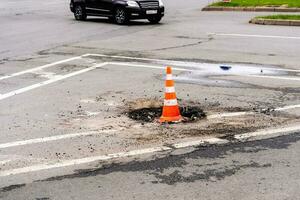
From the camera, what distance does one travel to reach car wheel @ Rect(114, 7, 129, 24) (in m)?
22.3

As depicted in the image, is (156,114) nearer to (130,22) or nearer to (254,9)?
(130,22)

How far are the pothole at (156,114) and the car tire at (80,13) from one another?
16115 mm

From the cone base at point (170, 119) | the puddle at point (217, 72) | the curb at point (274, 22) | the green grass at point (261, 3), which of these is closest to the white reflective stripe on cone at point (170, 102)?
the cone base at point (170, 119)

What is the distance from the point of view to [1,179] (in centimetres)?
601

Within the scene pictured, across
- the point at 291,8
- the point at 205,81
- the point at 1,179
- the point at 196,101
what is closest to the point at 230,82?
the point at 205,81

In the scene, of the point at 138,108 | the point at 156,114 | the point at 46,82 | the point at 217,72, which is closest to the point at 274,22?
the point at 217,72

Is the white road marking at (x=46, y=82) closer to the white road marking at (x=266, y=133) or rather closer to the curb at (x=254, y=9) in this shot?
the white road marking at (x=266, y=133)

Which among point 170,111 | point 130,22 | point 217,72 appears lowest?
point 130,22

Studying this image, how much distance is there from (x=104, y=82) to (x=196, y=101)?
102 inches

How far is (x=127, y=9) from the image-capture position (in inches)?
873

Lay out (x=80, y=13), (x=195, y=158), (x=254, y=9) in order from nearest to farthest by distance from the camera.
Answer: (x=195, y=158) < (x=80, y=13) < (x=254, y=9)

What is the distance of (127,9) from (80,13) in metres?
3.25

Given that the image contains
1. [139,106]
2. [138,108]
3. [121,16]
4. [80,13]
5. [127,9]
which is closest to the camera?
[138,108]

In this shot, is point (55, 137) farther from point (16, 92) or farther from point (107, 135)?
point (16, 92)
